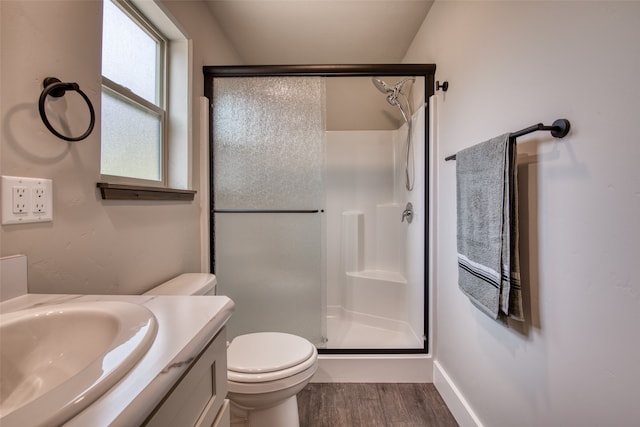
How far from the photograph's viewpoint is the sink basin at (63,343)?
48cm

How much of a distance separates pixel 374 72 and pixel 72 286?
5.85 feet

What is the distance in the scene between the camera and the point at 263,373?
1.17m

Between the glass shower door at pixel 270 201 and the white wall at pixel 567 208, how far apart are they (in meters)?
0.92

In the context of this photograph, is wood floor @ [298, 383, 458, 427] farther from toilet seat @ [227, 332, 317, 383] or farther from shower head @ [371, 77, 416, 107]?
shower head @ [371, 77, 416, 107]

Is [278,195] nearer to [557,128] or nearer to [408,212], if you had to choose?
[408,212]

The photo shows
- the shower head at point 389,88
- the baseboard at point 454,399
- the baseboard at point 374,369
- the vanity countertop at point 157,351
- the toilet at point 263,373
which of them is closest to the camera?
the vanity countertop at point 157,351

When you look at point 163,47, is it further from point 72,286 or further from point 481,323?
point 481,323

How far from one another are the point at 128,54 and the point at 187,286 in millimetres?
1082

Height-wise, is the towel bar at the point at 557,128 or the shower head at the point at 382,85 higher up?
the shower head at the point at 382,85

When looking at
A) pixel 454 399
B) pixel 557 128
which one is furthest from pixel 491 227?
pixel 454 399

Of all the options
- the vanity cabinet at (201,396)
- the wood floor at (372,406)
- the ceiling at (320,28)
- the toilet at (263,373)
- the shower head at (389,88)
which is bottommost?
the wood floor at (372,406)

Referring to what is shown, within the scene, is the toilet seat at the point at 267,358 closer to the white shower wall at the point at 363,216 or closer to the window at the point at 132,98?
the window at the point at 132,98

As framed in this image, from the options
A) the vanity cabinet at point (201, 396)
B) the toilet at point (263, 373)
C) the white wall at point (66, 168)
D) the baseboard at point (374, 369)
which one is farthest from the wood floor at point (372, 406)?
the white wall at point (66, 168)

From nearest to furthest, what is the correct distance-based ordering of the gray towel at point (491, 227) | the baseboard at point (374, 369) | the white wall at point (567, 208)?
the white wall at point (567, 208) → the gray towel at point (491, 227) → the baseboard at point (374, 369)
